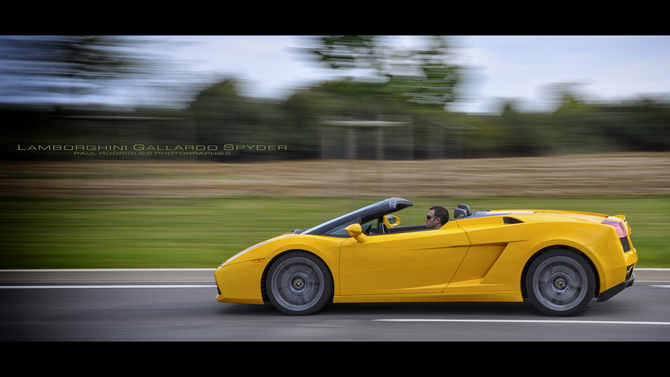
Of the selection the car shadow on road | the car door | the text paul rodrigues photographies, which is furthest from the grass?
the car door

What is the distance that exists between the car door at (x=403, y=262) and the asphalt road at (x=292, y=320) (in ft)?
0.99

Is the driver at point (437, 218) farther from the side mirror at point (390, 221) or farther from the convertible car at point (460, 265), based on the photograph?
the side mirror at point (390, 221)

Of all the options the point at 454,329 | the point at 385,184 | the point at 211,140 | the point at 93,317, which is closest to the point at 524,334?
the point at 454,329

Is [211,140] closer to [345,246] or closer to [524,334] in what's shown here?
[345,246]

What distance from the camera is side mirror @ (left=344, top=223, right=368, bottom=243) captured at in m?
4.96

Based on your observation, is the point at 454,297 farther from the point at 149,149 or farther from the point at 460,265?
the point at 149,149

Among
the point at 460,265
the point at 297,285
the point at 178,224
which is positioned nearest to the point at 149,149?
the point at 178,224

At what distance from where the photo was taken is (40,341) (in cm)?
460

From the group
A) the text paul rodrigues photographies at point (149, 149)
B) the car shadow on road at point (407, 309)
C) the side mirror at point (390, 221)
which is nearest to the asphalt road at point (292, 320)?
the car shadow on road at point (407, 309)

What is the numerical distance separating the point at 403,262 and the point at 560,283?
1.42m

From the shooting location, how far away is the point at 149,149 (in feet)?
39.6

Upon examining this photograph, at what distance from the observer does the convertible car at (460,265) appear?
4.90 metres

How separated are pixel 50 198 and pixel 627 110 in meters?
12.8

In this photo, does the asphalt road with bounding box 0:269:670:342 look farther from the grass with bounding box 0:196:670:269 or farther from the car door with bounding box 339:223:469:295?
the grass with bounding box 0:196:670:269
